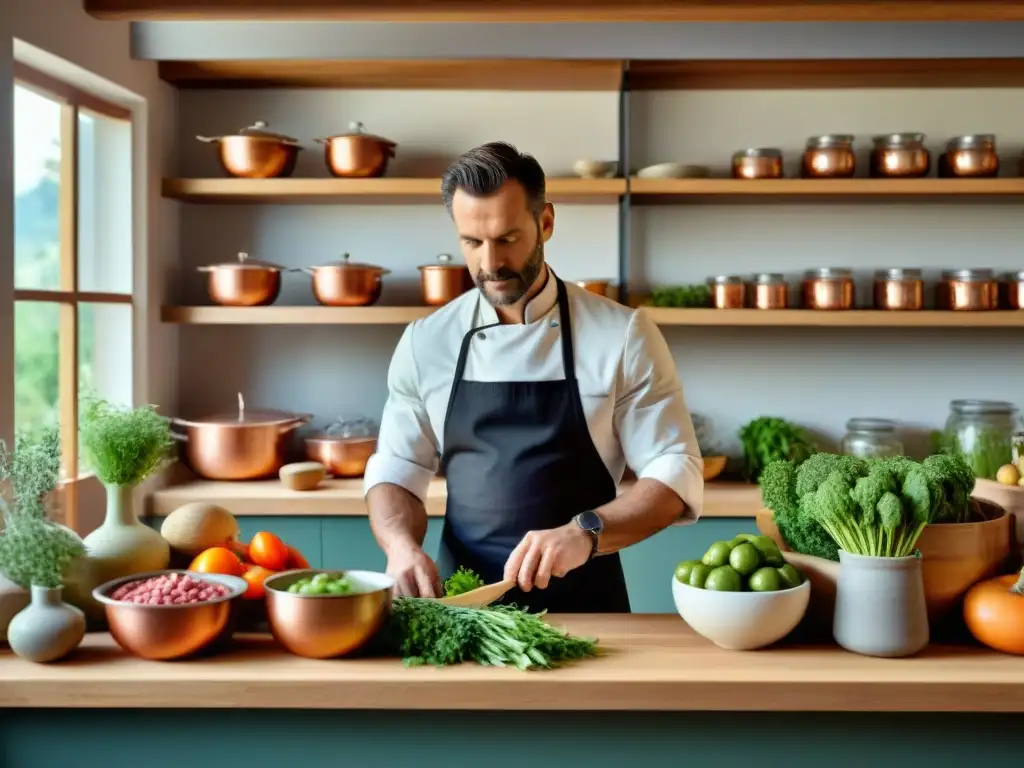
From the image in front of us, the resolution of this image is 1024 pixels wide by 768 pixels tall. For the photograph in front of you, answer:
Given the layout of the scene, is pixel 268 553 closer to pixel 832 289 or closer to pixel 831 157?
pixel 832 289

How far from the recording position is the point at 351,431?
4121mm

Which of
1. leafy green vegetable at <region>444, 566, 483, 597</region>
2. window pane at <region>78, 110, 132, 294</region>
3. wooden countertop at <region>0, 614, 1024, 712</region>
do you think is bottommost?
wooden countertop at <region>0, 614, 1024, 712</region>

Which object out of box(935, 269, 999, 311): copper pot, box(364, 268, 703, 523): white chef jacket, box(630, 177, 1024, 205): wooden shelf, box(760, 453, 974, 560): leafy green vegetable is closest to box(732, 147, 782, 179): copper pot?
box(630, 177, 1024, 205): wooden shelf

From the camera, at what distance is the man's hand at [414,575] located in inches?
77.7

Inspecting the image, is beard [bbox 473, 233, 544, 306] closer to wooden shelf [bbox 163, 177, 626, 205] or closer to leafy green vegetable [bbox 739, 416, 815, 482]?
wooden shelf [bbox 163, 177, 626, 205]

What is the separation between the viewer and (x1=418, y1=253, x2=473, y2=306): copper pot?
396cm

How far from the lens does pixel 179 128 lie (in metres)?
4.29

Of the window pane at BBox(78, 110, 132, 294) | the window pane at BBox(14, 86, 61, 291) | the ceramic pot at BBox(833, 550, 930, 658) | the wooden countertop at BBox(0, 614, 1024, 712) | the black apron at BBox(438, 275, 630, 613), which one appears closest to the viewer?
the wooden countertop at BBox(0, 614, 1024, 712)

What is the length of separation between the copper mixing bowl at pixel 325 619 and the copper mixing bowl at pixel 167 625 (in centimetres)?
9

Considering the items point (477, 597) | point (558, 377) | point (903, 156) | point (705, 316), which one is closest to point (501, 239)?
point (558, 377)

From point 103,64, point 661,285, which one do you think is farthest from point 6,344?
point 661,285

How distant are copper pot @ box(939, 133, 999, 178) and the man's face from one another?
7.60 feet

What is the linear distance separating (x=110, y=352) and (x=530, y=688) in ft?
9.30

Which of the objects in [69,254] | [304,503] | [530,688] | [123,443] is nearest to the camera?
[530,688]
